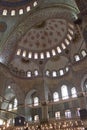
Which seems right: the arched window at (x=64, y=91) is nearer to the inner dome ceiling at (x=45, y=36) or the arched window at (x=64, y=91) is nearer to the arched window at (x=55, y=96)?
the arched window at (x=55, y=96)

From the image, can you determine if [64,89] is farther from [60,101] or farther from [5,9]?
[5,9]

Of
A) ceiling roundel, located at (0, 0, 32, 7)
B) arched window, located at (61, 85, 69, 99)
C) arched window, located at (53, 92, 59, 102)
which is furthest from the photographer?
arched window, located at (53, 92, 59, 102)

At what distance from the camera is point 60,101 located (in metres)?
26.1

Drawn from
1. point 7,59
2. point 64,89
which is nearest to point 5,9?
point 7,59

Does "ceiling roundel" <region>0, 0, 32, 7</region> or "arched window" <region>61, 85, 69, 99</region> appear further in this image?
"arched window" <region>61, 85, 69, 99</region>

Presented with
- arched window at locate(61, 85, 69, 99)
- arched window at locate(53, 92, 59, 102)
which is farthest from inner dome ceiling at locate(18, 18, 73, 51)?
arched window at locate(53, 92, 59, 102)

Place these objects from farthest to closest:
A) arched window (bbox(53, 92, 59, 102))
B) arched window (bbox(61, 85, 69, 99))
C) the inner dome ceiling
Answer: the inner dome ceiling, arched window (bbox(53, 92, 59, 102)), arched window (bbox(61, 85, 69, 99))

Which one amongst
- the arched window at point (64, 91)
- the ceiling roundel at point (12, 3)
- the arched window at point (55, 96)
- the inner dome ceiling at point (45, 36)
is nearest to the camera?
the ceiling roundel at point (12, 3)

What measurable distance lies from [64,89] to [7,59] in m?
9.49

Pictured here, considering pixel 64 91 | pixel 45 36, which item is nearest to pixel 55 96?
pixel 64 91

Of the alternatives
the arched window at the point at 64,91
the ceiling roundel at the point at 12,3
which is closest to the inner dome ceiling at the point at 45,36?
the ceiling roundel at the point at 12,3

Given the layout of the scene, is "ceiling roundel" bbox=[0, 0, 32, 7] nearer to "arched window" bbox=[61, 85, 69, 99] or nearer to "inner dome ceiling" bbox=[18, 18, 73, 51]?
"inner dome ceiling" bbox=[18, 18, 73, 51]

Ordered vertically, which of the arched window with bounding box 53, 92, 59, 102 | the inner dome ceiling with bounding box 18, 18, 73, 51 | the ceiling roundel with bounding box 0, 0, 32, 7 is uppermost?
the ceiling roundel with bounding box 0, 0, 32, 7

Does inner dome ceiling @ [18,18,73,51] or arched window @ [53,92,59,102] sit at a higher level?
inner dome ceiling @ [18,18,73,51]
